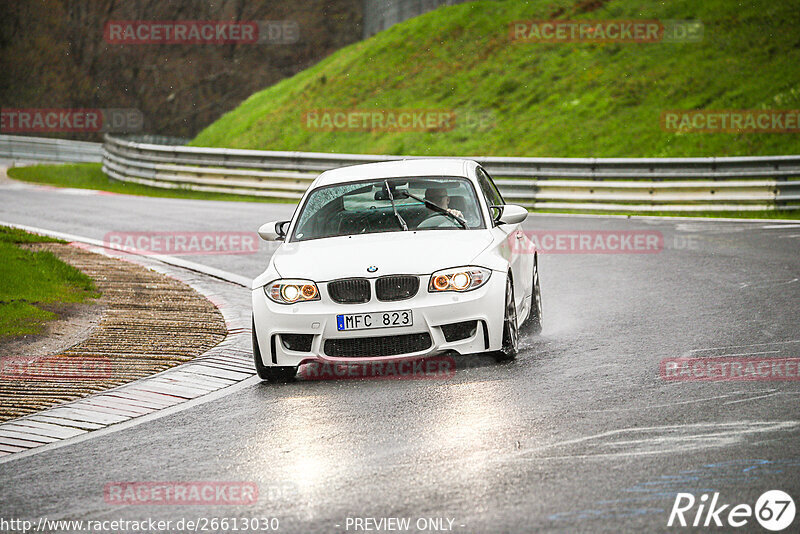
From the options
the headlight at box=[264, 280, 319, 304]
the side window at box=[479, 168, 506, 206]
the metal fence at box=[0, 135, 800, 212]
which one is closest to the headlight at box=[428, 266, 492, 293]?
the headlight at box=[264, 280, 319, 304]

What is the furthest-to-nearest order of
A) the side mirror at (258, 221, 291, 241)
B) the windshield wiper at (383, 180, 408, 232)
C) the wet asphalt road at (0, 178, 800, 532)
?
the side mirror at (258, 221, 291, 241) → the windshield wiper at (383, 180, 408, 232) → the wet asphalt road at (0, 178, 800, 532)

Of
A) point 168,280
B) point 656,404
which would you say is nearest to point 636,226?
point 168,280

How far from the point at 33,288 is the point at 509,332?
6003 mm

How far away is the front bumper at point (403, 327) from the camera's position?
8.07 m

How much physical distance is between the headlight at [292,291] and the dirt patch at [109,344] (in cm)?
126

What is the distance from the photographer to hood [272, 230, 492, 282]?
8.25 meters

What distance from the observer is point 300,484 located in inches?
224

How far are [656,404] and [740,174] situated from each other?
14.1m

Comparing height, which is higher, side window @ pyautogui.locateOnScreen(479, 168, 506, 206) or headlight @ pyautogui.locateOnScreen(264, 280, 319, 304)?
side window @ pyautogui.locateOnScreen(479, 168, 506, 206)

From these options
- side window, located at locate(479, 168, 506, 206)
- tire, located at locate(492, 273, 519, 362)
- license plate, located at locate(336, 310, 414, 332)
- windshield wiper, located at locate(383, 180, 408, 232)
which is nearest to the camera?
license plate, located at locate(336, 310, 414, 332)

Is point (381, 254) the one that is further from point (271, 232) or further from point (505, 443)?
point (505, 443)

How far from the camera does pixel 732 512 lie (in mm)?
4961

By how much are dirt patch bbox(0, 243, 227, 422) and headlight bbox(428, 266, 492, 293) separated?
7.78ft

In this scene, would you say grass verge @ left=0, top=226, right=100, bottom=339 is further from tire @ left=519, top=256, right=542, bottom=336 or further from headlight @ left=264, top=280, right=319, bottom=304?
tire @ left=519, top=256, right=542, bottom=336
